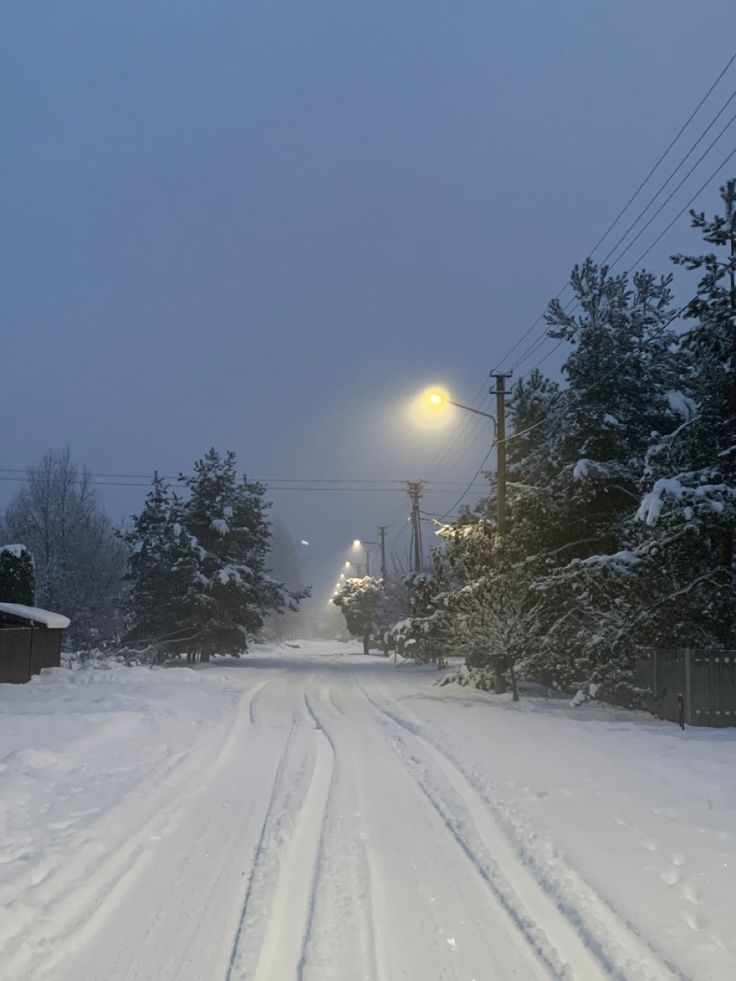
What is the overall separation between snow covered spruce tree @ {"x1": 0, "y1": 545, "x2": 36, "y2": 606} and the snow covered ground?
1255 centimetres

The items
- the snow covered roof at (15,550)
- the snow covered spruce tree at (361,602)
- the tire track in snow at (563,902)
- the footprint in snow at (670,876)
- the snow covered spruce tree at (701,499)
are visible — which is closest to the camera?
the tire track in snow at (563,902)

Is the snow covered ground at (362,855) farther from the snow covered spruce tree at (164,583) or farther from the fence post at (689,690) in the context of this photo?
the snow covered spruce tree at (164,583)

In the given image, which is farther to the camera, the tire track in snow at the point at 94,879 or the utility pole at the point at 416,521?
the utility pole at the point at 416,521

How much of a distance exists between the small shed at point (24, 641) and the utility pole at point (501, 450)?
500 inches

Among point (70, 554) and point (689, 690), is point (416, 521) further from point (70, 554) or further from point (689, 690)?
point (689, 690)

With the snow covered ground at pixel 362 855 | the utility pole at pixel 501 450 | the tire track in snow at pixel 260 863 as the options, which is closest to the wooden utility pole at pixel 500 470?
the utility pole at pixel 501 450

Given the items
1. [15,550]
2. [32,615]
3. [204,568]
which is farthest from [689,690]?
[204,568]

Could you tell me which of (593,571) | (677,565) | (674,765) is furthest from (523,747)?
(677,565)

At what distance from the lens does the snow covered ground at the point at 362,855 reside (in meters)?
4.59

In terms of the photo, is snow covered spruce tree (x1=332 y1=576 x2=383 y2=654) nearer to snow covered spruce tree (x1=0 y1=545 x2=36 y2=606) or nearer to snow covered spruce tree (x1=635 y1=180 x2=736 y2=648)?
snow covered spruce tree (x1=0 y1=545 x2=36 y2=606)

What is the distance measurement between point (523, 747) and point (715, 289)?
10.6 meters

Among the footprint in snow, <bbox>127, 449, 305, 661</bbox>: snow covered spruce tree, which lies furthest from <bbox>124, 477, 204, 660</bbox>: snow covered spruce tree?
the footprint in snow

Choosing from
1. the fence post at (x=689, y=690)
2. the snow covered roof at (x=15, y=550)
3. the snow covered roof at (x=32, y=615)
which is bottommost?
the fence post at (x=689, y=690)

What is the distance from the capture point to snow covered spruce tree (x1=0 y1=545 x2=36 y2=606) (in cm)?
2472
